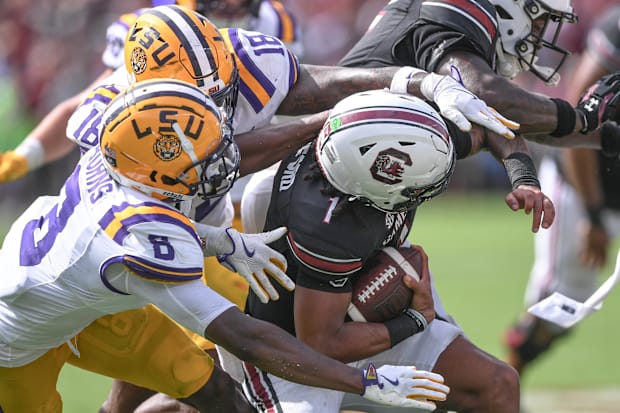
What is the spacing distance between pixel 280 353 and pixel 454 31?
5.34 feet

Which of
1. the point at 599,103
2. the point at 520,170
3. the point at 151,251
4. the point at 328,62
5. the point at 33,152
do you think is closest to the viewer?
the point at 151,251

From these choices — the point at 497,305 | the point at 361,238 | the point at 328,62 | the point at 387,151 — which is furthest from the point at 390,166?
the point at 328,62

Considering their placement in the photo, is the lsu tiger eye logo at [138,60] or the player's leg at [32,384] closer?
the player's leg at [32,384]

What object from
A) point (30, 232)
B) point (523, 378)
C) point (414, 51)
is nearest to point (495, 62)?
point (414, 51)

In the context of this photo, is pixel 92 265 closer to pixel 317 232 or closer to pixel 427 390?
pixel 317 232

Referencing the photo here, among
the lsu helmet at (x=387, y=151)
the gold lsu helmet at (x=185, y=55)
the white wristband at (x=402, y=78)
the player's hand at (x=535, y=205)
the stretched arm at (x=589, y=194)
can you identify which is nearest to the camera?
the lsu helmet at (x=387, y=151)

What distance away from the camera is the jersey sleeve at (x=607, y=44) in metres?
6.40

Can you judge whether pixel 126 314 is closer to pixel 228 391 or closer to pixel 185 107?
pixel 228 391

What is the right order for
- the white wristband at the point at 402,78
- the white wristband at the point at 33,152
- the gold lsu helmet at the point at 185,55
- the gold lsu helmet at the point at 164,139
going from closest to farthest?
the gold lsu helmet at the point at 164,139, the gold lsu helmet at the point at 185,55, the white wristband at the point at 402,78, the white wristband at the point at 33,152

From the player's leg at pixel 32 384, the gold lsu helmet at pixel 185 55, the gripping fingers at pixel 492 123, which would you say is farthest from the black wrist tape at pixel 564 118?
the player's leg at pixel 32 384

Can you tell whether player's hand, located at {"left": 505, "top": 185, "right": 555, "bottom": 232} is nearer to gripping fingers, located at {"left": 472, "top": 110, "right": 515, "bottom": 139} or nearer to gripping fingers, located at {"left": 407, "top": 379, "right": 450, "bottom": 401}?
gripping fingers, located at {"left": 472, "top": 110, "right": 515, "bottom": 139}

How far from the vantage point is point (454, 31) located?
4.40 m

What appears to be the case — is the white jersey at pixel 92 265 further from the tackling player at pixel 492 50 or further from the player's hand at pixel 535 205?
the tackling player at pixel 492 50

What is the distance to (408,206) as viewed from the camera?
3.81 meters
